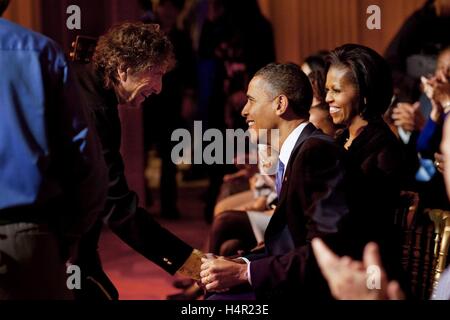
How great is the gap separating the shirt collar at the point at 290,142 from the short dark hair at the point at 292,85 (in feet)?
0.17

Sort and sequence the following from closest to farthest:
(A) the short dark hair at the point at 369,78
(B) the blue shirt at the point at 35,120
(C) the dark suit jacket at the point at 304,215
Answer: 1. (B) the blue shirt at the point at 35,120
2. (C) the dark suit jacket at the point at 304,215
3. (A) the short dark hair at the point at 369,78

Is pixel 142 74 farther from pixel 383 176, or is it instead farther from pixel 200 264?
pixel 383 176

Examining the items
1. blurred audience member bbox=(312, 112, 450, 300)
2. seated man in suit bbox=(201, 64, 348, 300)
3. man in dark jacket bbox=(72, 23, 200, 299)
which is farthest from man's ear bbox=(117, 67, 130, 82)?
blurred audience member bbox=(312, 112, 450, 300)

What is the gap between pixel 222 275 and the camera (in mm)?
2623

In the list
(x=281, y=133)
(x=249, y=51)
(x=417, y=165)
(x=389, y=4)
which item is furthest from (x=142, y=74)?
(x=389, y=4)

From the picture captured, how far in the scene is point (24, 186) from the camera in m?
1.96

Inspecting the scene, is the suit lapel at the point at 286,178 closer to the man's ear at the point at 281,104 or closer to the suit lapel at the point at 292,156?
the suit lapel at the point at 292,156

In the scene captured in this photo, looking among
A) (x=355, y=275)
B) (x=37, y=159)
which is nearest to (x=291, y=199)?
(x=37, y=159)

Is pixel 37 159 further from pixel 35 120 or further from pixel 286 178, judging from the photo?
pixel 286 178

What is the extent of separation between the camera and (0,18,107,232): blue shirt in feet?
6.37

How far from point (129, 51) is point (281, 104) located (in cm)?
54

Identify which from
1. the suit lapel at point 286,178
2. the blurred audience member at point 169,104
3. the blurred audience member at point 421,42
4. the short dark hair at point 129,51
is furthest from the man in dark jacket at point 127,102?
the blurred audience member at point 169,104

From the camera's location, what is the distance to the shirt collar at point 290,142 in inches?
107

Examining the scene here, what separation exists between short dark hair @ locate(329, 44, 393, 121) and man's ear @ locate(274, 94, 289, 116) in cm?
35
